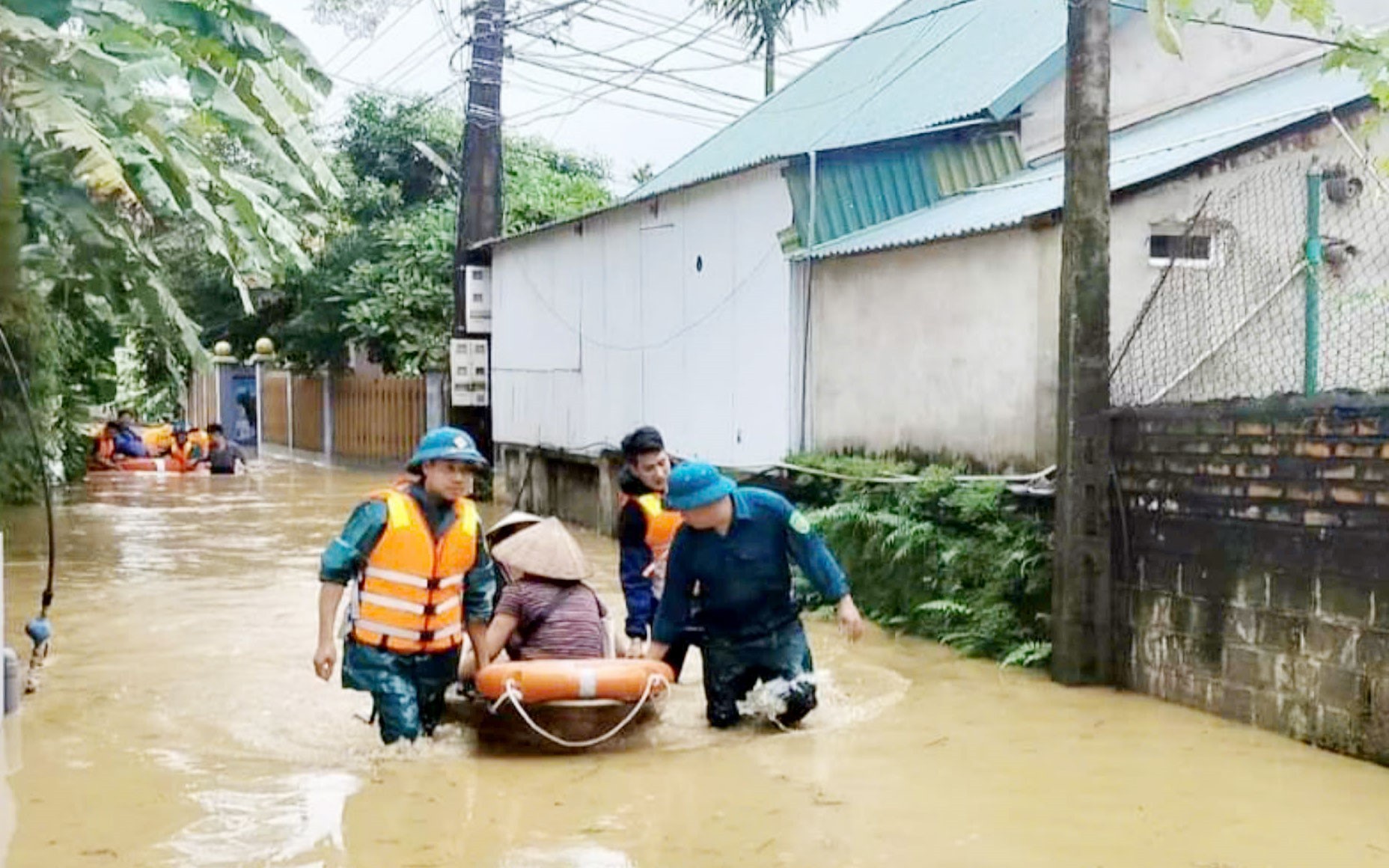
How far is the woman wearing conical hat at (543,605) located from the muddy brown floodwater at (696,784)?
1.78 feet

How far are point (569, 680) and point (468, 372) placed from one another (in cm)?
1642

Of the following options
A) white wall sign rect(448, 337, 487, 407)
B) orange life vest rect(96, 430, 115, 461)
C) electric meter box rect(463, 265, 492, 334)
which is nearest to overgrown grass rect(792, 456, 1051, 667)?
white wall sign rect(448, 337, 487, 407)

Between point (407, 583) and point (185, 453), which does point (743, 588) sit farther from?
point (185, 453)

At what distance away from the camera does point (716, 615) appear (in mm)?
7797

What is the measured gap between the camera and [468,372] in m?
23.2

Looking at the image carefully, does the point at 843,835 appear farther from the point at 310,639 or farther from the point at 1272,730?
the point at 310,639

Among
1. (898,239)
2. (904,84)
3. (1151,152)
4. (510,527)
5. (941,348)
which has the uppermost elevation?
(904,84)

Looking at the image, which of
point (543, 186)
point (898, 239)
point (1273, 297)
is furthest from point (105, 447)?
point (1273, 297)

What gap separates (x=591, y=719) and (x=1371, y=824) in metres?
Result: 3.56

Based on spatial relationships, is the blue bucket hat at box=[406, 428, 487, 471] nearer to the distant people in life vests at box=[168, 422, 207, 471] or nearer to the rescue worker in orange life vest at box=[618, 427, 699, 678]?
the rescue worker in orange life vest at box=[618, 427, 699, 678]

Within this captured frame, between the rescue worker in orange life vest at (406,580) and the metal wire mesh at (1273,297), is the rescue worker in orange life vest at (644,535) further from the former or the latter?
the metal wire mesh at (1273,297)

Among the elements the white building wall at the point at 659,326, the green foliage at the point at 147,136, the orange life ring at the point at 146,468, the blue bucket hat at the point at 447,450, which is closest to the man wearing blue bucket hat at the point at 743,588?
the blue bucket hat at the point at 447,450

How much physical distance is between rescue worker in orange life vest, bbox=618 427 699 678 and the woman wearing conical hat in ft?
2.62

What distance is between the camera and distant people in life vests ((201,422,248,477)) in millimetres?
30125
